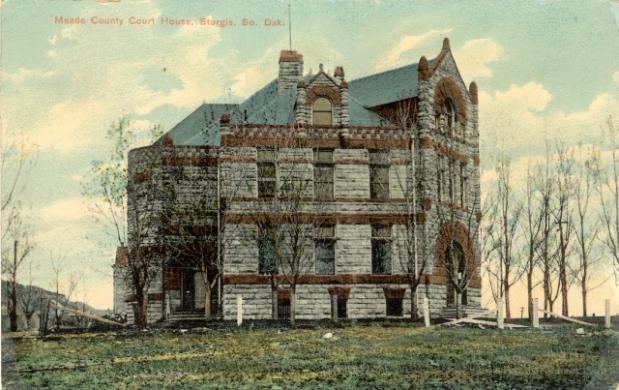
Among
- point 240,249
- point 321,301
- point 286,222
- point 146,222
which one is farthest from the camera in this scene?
point 321,301

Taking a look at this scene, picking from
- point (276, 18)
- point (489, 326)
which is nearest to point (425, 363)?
point (489, 326)

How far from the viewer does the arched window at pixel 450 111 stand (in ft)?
111

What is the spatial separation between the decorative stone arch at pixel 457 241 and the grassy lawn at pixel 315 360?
18.4ft

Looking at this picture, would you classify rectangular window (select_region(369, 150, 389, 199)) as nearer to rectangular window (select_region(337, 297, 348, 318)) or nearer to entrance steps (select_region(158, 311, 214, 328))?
rectangular window (select_region(337, 297, 348, 318))

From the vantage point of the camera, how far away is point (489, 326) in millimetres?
29984

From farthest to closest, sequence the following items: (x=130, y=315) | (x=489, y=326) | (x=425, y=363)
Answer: (x=130, y=315)
(x=489, y=326)
(x=425, y=363)

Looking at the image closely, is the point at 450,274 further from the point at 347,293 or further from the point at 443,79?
the point at 443,79

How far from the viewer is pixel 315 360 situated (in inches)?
930

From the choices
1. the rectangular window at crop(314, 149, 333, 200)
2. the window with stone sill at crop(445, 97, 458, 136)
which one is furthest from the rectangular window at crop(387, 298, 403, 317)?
the window with stone sill at crop(445, 97, 458, 136)

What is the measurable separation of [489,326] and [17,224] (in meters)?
13.9

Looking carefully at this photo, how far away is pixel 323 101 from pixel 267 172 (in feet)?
10.3

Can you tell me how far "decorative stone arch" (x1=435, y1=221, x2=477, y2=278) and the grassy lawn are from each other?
5.60 m

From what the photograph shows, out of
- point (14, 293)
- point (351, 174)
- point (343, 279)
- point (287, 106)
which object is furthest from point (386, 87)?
point (14, 293)

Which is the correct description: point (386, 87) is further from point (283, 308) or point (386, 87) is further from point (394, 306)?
point (283, 308)
